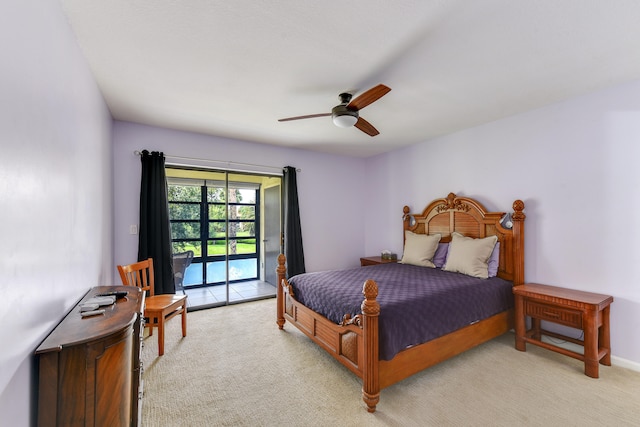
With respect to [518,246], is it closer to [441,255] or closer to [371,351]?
[441,255]

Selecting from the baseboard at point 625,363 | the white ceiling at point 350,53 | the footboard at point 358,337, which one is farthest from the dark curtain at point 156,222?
the baseboard at point 625,363

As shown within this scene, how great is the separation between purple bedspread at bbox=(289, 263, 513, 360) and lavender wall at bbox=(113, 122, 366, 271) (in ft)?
5.55

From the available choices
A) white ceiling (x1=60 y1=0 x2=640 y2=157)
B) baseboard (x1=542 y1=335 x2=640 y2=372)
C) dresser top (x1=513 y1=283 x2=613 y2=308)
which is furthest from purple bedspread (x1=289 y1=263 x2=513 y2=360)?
white ceiling (x1=60 y1=0 x2=640 y2=157)

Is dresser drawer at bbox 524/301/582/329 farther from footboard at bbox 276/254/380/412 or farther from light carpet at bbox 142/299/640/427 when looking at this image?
footboard at bbox 276/254/380/412

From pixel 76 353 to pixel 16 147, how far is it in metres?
0.87

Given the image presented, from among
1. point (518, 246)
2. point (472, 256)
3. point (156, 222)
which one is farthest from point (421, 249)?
point (156, 222)

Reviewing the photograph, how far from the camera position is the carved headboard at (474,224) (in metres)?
3.15

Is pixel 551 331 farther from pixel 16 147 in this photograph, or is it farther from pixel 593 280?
pixel 16 147

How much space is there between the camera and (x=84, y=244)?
205 cm

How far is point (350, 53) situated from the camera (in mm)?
2047

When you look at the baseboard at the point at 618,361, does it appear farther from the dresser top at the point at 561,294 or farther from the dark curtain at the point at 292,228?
the dark curtain at the point at 292,228

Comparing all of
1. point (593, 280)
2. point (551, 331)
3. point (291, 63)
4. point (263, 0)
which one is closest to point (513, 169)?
point (593, 280)

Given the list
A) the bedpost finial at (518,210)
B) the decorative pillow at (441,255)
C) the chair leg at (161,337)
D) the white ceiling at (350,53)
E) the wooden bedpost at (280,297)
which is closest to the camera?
the white ceiling at (350,53)

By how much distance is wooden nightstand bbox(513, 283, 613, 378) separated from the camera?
2.34m
